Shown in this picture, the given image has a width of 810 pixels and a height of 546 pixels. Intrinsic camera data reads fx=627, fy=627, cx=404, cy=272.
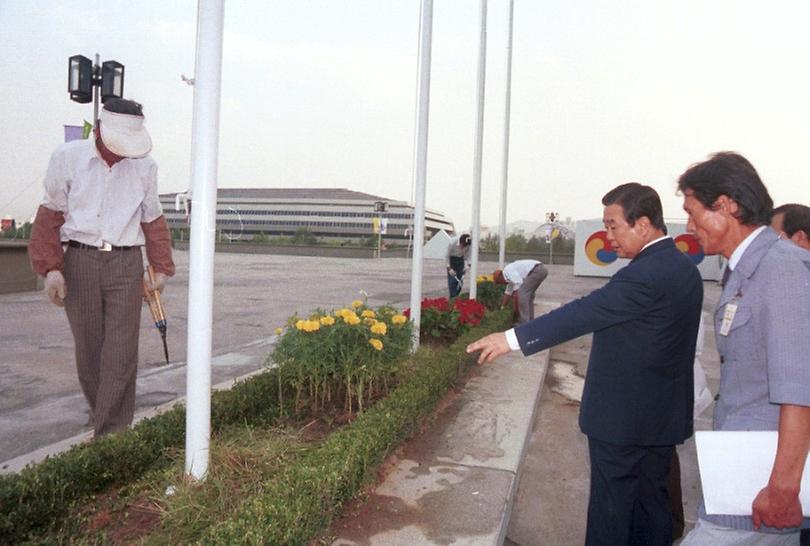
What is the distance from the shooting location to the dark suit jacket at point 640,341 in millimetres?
2164

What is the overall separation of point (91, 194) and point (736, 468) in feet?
10.5

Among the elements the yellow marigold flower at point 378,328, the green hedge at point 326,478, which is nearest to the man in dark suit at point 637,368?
the green hedge at point 326,478

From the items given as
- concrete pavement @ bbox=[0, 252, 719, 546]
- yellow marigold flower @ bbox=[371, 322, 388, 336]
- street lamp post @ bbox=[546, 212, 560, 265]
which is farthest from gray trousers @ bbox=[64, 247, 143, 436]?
street lamp post @ bbox=[546, 212, 560, 265]

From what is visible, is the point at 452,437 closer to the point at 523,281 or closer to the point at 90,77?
the point at 523,281

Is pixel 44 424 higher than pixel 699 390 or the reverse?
the reverse

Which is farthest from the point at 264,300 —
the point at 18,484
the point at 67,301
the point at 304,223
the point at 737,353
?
the point at 304,223

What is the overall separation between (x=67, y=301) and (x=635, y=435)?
114 inches

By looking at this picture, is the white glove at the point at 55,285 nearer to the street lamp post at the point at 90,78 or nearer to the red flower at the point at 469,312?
the red flower at the point at 469,312

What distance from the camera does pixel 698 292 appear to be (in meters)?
2.39

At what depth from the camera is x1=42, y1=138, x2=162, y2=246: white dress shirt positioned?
330 centimetres

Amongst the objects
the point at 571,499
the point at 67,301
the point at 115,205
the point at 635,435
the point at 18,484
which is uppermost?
the point at 115,205

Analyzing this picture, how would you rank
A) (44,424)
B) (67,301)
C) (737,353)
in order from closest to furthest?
(737,353) → (67,301) → (44,424)

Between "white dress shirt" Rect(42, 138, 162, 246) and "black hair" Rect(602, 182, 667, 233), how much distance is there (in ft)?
8.29

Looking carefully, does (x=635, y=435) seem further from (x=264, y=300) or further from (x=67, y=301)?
(x=264, y=300)
